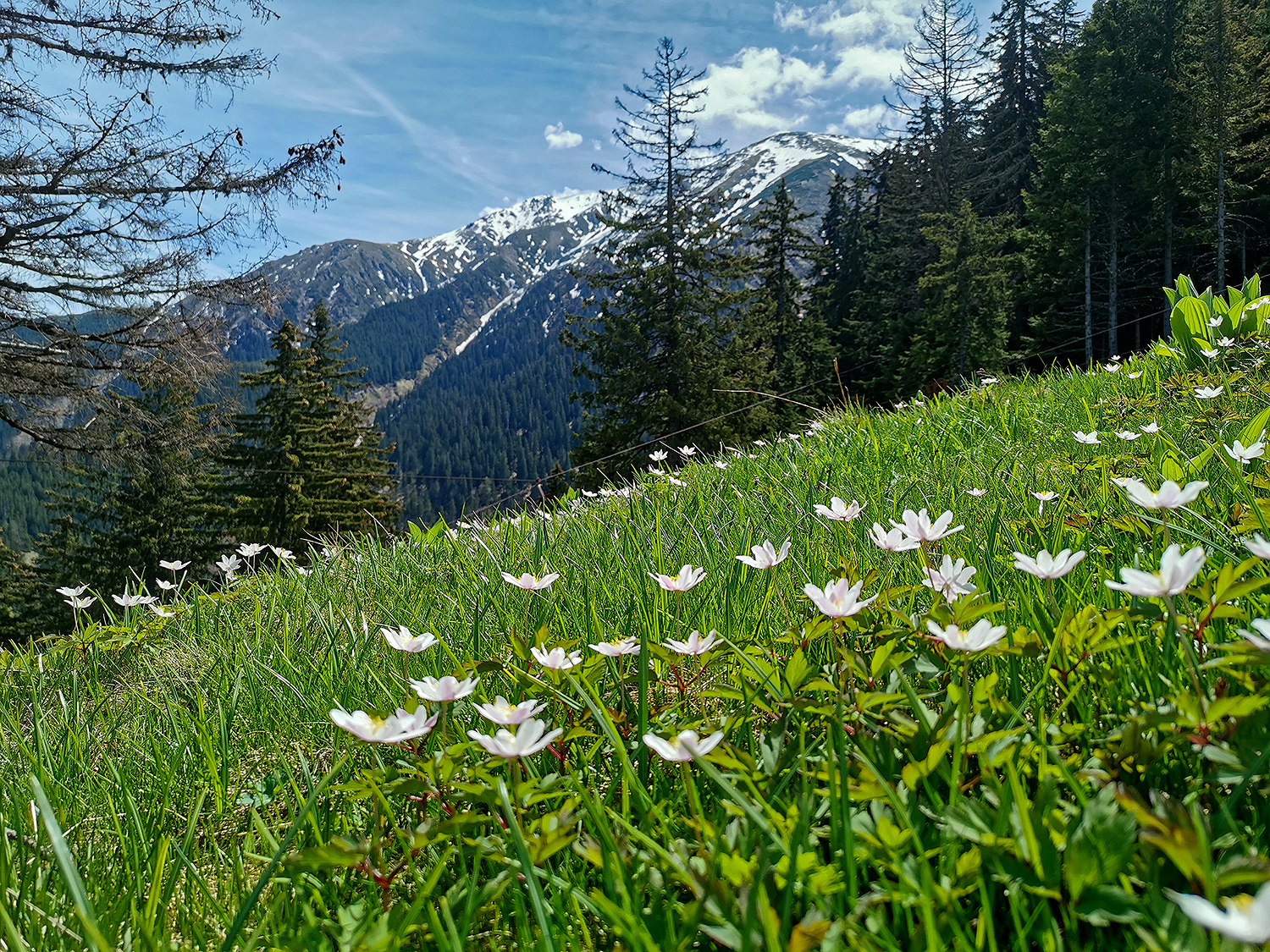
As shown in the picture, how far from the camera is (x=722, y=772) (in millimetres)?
943

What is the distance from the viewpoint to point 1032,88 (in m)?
33.3

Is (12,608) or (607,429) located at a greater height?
(607,429)

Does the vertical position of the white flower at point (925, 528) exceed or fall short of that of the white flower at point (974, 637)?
it exceeds it

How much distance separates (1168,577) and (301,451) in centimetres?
3002

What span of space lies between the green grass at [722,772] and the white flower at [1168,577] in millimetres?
63

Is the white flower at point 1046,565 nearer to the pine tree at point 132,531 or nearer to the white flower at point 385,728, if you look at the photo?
the white flower at point 385,728

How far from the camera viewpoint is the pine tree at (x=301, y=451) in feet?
85.1

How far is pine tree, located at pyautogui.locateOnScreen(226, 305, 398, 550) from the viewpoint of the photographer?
25938 mm

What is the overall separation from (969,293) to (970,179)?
33.4 ft

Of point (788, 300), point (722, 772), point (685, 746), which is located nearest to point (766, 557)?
point (722, 772)

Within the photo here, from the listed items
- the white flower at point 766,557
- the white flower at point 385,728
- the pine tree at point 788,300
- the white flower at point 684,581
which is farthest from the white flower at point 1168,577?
the pine tree at point 788,300

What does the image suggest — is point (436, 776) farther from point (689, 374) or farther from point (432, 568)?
point (689, 374)

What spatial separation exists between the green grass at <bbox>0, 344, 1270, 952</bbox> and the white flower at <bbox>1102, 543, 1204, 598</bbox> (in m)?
0.06

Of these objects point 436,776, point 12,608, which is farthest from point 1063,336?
point 12,608
